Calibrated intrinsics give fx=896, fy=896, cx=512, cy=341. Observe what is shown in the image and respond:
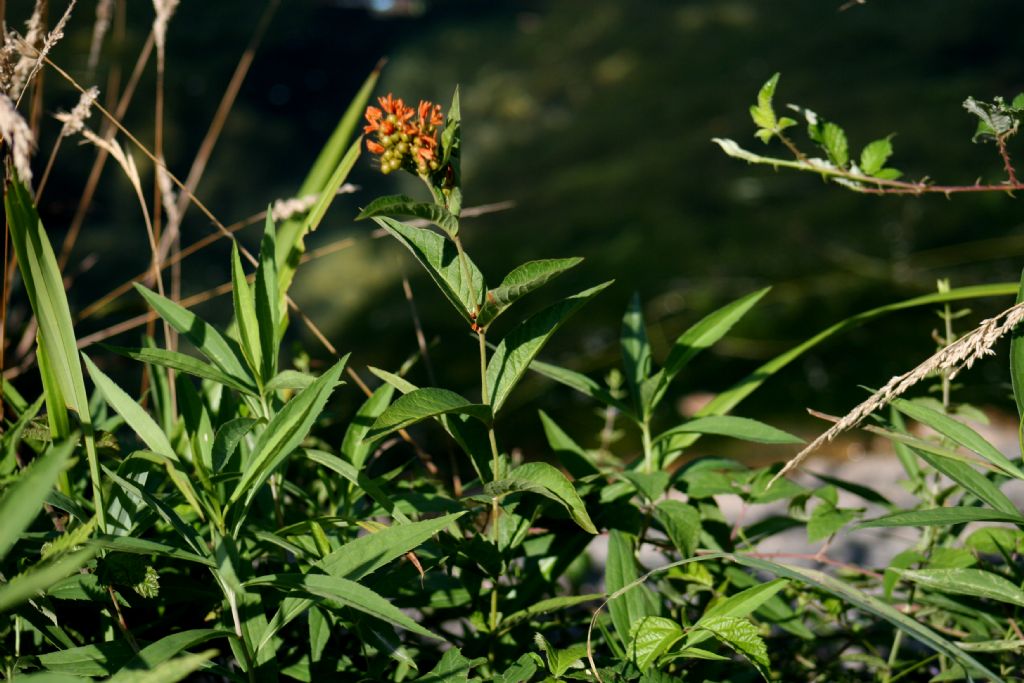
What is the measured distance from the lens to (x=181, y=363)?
0.94 m

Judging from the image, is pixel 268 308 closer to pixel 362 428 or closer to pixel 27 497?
pixel 362 428

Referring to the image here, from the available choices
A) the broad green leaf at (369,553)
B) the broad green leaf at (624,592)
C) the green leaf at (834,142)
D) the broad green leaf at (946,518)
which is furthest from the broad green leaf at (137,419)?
the green leaf at (834,142)

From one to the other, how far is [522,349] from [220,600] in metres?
0.42

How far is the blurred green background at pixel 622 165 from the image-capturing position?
3.11 meters

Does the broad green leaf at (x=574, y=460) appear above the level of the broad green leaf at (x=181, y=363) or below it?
below

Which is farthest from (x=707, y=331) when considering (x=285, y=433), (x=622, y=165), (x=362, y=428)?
(x=622, y=165)

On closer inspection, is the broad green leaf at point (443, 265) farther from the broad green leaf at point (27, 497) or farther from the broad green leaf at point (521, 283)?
the broad green leaf at point (27, 497)

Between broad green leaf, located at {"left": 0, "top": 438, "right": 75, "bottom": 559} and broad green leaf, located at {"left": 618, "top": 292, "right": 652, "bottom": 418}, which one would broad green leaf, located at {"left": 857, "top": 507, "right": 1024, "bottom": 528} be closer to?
broad green leaf, located at {"left": 618, "top": 292, "right": 652, "bottom": 418}

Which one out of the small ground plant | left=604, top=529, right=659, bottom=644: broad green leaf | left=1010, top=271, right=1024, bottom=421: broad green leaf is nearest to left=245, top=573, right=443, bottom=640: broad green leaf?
the small ground plant

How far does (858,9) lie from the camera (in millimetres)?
5203

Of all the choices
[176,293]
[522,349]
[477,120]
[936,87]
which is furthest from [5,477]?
[936,87]

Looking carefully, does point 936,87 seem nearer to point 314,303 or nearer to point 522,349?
point 314,303

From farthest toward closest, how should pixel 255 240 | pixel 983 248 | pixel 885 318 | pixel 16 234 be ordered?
1. pixel 255 240
2. pixel 983 248
3. pixel 885 318
4. pixel 16 234

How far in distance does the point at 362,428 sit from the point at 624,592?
34cm
